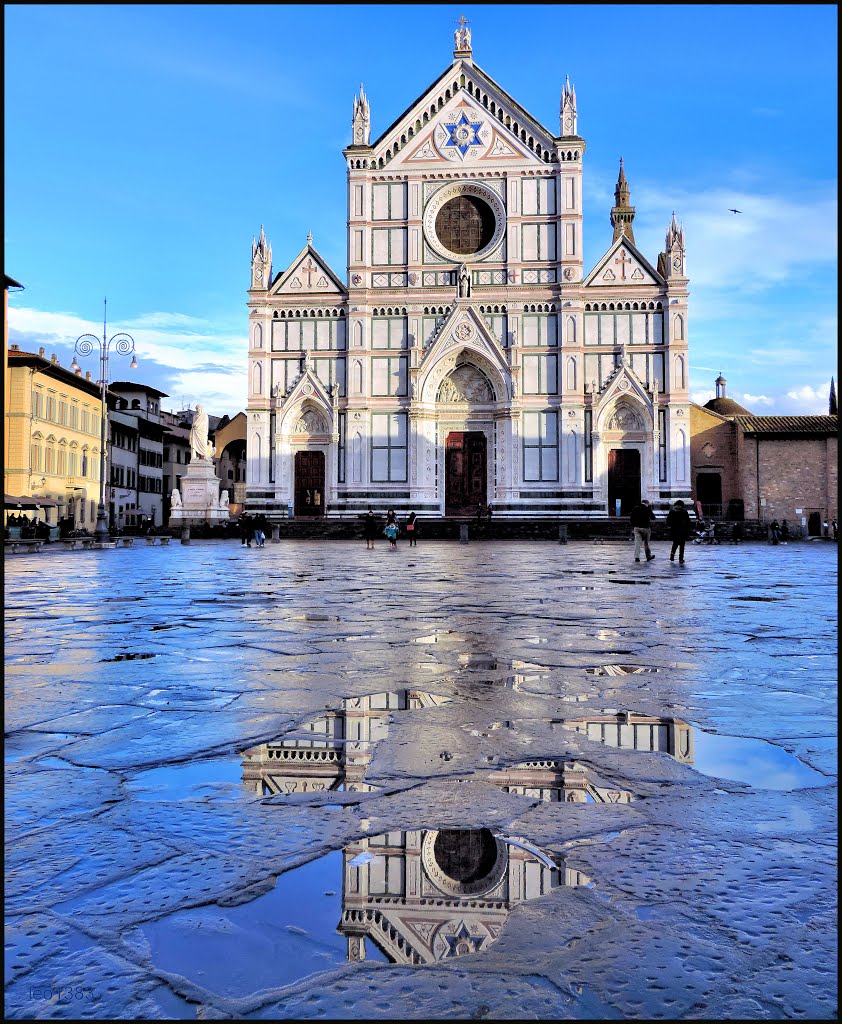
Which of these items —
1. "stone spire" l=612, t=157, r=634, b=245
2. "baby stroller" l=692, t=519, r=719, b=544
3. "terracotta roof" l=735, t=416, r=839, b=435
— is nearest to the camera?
"baby stroller" l=692, t=519, r=719, b=544

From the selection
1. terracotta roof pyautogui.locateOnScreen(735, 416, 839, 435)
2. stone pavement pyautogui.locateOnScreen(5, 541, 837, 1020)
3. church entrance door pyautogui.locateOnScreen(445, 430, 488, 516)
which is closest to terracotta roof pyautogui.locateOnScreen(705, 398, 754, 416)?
terracotta roof pyautogui.locateOnScreen(735, 416, 839, 435)

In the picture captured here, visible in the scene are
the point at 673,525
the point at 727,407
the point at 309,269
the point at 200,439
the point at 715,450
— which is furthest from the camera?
the point at 727,407

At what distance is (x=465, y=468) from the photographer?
1686 inches

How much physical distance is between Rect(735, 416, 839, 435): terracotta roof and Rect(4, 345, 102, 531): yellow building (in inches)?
1357

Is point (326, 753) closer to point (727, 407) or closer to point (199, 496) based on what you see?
point (199, 496)

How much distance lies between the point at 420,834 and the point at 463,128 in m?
43.8

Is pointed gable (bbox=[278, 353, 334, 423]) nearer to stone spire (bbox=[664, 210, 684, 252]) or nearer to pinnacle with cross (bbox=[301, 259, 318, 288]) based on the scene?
pinnacle with cross (bbox=[301, 259, 318, 288])

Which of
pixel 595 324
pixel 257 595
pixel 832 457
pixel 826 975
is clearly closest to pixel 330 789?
pixel 826 975

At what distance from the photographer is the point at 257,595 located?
11.1 m

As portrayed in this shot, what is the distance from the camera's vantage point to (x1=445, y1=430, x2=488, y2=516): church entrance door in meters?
42.7

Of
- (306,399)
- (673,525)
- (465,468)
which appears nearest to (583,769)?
(673,525)

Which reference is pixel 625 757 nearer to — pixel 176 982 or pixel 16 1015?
pixel 176 982

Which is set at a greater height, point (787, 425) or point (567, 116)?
point (567, 116)

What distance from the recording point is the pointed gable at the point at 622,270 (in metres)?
41.1
